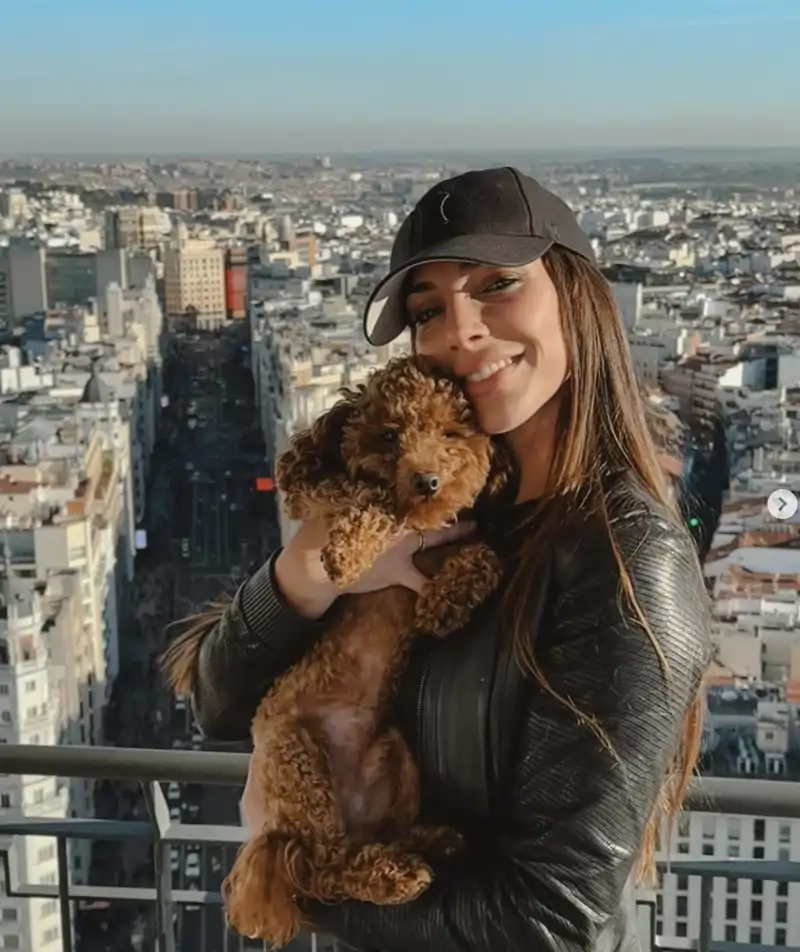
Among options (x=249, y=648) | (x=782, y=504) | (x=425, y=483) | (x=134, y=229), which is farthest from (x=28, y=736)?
(x=134, y=229)

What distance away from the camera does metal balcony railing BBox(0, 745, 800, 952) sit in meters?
1.18

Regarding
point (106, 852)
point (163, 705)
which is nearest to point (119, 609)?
point (163, 705)

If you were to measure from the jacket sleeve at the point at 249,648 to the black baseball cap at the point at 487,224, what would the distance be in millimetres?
240

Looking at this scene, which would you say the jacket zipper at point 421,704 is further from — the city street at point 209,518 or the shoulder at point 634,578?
the city street at point 209,518

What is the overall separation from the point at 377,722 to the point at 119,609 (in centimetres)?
416

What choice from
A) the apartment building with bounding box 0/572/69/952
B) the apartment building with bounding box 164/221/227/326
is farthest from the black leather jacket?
the apartment building with bounding box 164/221/227/326

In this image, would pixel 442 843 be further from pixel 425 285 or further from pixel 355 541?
pixel 425 285

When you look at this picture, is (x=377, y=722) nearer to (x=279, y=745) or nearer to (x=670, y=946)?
(x=279, y=745)

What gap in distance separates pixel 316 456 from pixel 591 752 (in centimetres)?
32

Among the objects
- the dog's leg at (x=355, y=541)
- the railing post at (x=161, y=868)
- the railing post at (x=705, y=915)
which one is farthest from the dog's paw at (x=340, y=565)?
the railing post at (x=705, y=915)

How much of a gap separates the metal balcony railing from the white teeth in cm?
51

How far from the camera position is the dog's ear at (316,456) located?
873 mm

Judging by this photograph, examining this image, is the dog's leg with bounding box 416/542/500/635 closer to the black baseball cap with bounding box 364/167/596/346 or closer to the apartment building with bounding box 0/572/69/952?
the black baseball cap with bounding box 364/167/596/346

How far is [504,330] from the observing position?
2.52 ft
